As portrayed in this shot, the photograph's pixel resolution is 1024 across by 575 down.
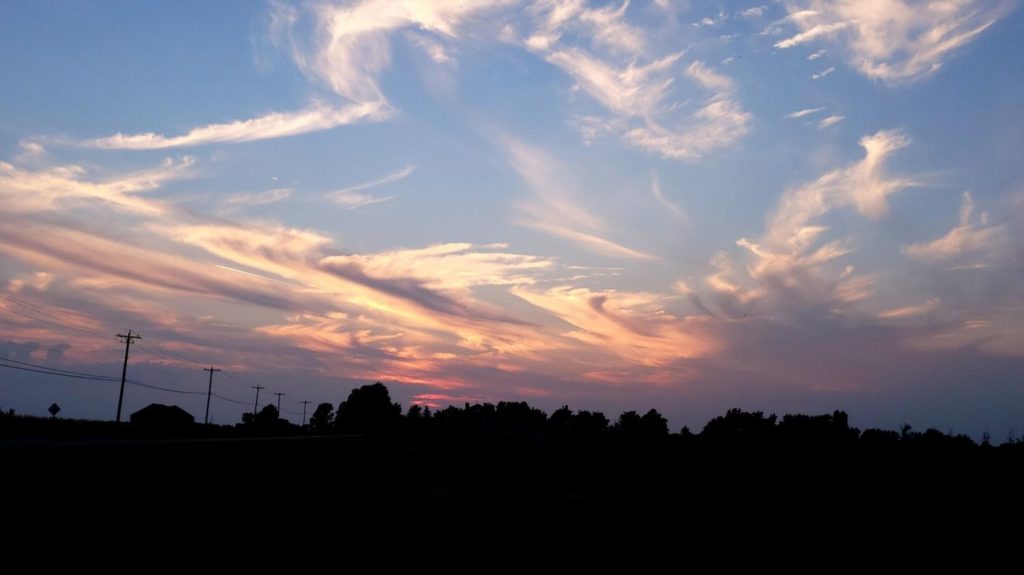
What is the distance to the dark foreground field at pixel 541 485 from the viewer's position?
20.7 m

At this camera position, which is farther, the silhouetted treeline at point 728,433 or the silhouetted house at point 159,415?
the silhouetted house at point 159,415

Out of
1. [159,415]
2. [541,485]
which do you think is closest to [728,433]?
[541,485]

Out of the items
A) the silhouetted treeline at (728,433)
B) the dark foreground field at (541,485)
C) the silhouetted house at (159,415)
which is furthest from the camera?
the silhouetted house at (159,415)

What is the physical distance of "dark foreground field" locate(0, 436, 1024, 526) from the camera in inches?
813

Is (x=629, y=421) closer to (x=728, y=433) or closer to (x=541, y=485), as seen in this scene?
(x=728, y=433)

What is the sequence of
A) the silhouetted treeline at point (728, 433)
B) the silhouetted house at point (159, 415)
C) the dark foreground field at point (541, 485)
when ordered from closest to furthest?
the dark foreground field at point (541, 485) → the silhouetted treeline at point (728, 433) → the silhouetted house at point (159, 415)

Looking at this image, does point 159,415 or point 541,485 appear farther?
point 159,415

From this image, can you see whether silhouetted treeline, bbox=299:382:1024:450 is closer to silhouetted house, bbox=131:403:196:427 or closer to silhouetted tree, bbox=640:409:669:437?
silhouetted tree, bbox=640:409:669:437

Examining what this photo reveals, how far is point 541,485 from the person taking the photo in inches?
1233

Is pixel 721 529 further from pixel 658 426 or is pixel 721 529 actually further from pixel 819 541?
pixel 658 426

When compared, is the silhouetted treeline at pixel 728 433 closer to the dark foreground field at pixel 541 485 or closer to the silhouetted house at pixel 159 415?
the dark foreground field at pixel 541 485

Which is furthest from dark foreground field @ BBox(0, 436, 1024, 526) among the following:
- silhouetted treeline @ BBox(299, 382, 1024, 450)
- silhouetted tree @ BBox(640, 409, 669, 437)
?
silhouetted tree @ BBox(640, 409, 669, 437)

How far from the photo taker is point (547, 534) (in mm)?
18422

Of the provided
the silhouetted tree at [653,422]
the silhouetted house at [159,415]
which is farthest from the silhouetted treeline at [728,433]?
the silhouetted house at [159,415]
